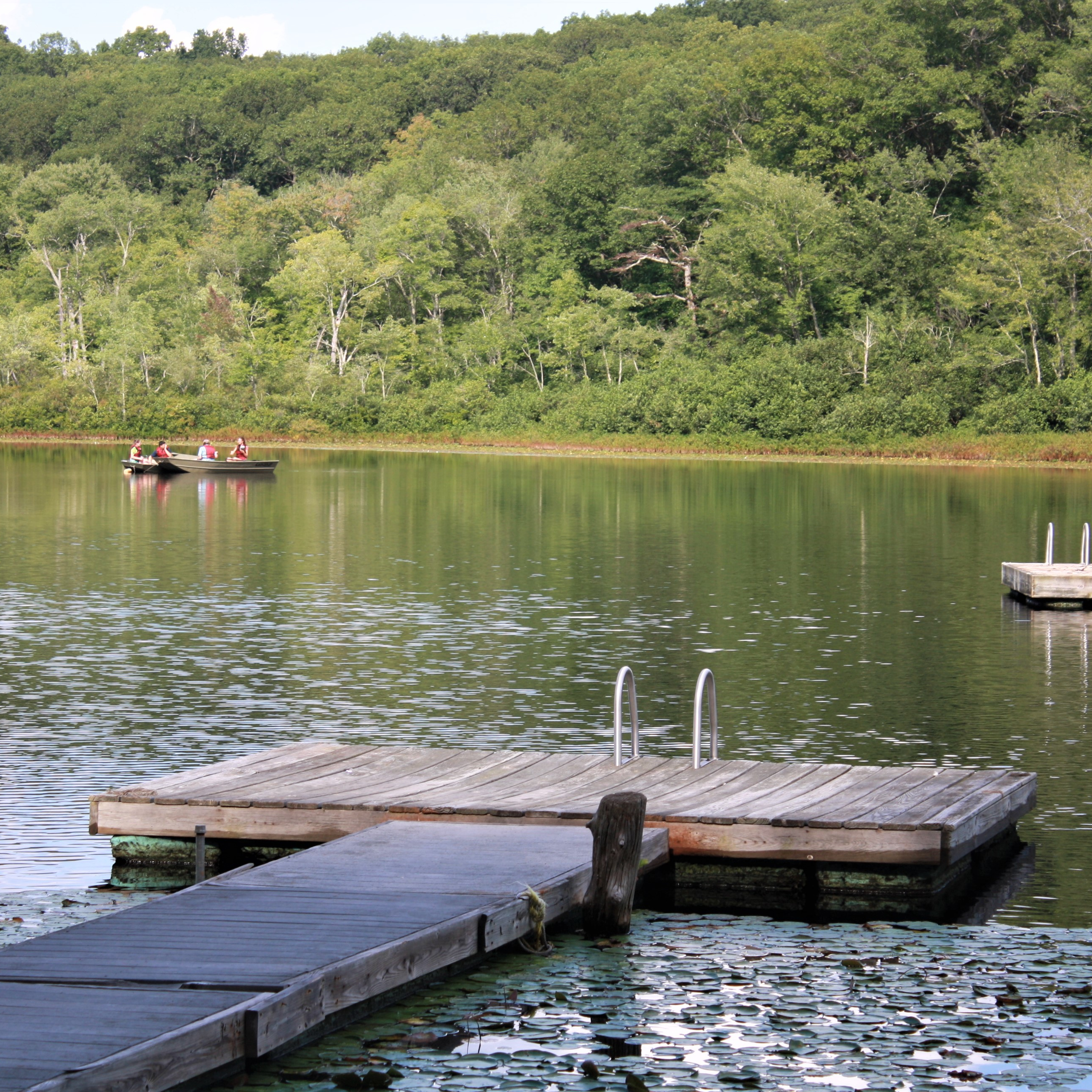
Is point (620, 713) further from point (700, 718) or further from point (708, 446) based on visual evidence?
point (708, 446)

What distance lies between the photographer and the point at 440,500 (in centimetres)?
4694

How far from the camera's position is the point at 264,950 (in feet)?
25.3

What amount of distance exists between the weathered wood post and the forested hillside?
69738 millimetres

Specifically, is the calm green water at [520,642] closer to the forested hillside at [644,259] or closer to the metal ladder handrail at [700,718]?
the metal ladder handrail at [700,718]

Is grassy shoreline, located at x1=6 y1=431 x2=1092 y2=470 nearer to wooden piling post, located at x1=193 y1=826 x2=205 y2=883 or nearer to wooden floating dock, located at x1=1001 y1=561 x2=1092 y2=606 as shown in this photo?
wooden floating dock, located at x1=1001 y1=561 x2=1092 y2=606

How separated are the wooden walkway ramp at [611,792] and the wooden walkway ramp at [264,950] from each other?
41cm

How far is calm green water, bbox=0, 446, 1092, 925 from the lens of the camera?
47.1 feet

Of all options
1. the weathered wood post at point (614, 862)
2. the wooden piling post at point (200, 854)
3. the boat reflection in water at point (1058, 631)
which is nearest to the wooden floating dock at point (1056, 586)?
the boat reflection in water at point (1058, 631)

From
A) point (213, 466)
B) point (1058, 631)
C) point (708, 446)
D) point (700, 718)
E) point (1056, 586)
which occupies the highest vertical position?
point (708, 446)

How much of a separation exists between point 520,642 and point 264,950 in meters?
13.3

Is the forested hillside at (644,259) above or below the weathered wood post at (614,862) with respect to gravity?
above

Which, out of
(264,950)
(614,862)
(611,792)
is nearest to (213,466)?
(611,792)

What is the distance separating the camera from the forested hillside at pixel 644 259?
8144cm

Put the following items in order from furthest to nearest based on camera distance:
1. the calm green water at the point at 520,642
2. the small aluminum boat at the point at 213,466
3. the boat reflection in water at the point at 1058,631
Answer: the small aluminum boat at the point at 213,466 < the boat reflection in water at the point at 1058,631 < the calm green water at the point at 520,642
